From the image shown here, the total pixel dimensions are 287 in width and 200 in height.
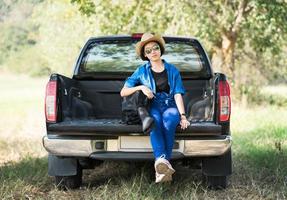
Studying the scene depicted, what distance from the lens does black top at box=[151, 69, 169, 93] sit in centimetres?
605

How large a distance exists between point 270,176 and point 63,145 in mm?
2510

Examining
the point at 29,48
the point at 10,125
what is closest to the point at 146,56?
the point at 10,125

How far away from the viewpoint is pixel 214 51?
2048 cm

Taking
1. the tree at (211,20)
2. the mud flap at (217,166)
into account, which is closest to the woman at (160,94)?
the mud flap at (217,166)

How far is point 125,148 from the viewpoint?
5.90 meters

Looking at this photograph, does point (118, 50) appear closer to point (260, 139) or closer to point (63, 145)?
point (63, 145)

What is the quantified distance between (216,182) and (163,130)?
1118 mm

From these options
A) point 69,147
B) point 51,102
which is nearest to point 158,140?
point 69,147

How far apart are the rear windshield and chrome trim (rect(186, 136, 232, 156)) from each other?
1.49 meters

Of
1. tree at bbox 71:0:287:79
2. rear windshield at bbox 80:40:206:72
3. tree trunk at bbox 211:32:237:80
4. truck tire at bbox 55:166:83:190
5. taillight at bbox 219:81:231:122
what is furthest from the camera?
tree trunk at bbox 211:32:237:80

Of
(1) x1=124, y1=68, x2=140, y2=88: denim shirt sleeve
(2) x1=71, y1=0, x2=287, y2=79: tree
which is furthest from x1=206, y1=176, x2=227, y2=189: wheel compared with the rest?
(2) x1=71, y1=0, x2=287, y2=79: tree

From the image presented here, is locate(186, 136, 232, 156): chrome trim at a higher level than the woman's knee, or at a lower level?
lower

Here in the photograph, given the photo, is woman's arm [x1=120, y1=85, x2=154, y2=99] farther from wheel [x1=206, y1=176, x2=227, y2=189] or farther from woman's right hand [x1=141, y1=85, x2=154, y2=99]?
wheel [x1=206, y1=176, x2=227, y2=189]

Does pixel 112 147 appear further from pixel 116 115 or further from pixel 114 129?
pixel 116 115
